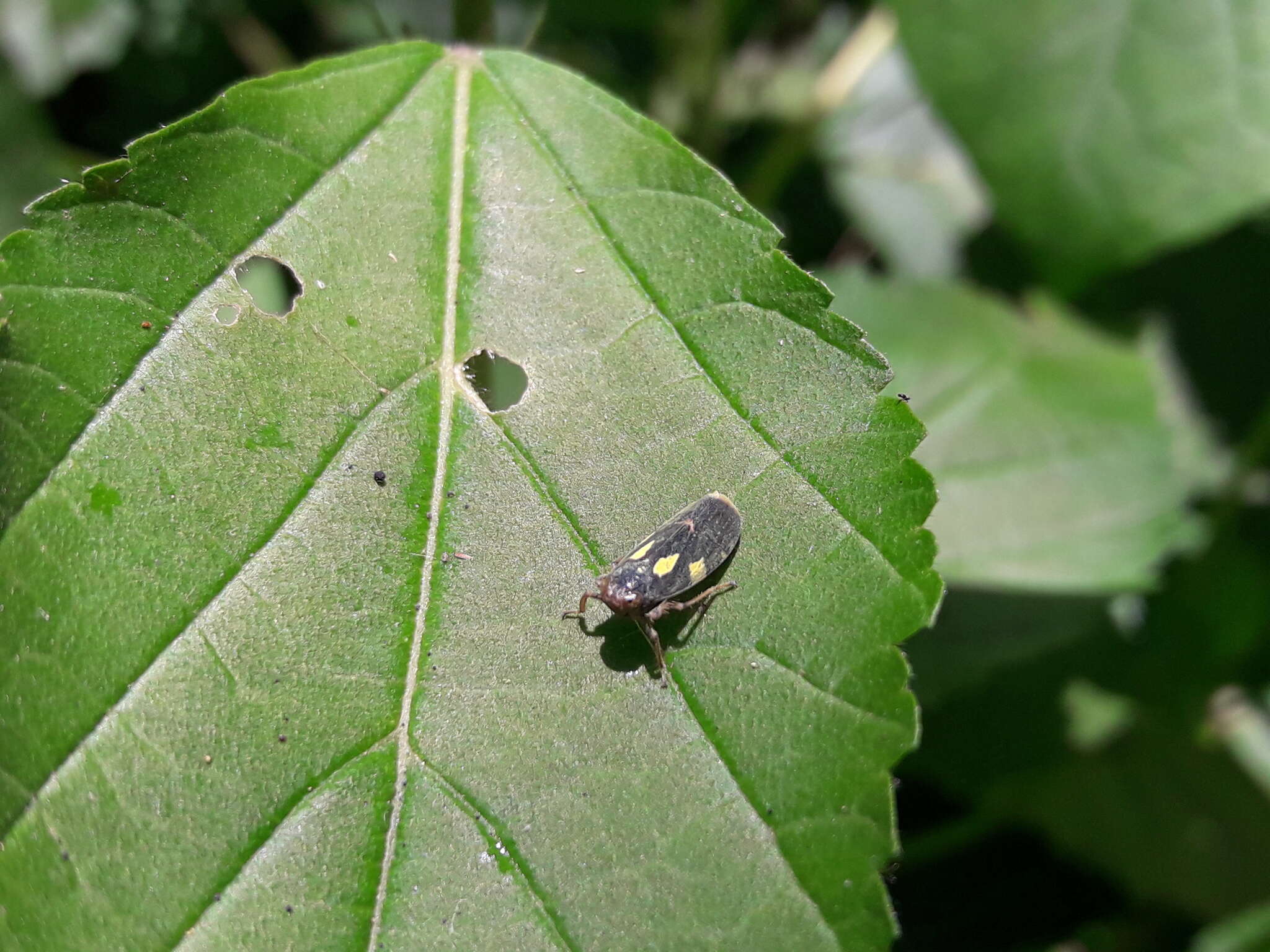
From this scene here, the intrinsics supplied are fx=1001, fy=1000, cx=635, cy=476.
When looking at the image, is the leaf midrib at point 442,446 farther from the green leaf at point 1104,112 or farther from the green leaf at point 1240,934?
the green leaf at point 1240,934

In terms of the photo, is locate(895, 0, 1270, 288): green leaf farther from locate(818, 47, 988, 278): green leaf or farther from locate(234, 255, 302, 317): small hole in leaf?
locate(234, 255, 302, 317): small hole in leaf

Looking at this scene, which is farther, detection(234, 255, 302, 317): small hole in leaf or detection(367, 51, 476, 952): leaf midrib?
detection(234, 255, 302, 317): small hole in leaf

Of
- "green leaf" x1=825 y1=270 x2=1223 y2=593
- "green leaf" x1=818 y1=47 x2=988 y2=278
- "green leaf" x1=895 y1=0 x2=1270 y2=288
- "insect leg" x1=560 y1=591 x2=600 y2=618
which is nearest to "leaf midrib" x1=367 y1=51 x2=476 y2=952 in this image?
"insect leg" x1=560 y1=591 x2=600 y2=618

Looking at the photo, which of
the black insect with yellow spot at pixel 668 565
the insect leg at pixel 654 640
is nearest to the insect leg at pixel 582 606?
the black insect with yellow spot at pixel 668 565

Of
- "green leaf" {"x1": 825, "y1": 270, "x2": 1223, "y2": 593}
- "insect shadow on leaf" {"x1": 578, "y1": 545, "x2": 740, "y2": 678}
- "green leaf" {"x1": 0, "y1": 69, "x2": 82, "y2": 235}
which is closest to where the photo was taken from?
"insect shadow on leaf" {"x1": 578, "y1": 545, "x2": 740, "y2": 678}

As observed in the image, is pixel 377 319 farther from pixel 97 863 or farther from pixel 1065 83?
pixel 1065 83

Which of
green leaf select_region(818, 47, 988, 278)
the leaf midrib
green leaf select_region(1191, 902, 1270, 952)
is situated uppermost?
the leaf midrib

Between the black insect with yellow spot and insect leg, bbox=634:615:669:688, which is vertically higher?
the black insect with yellow spot
